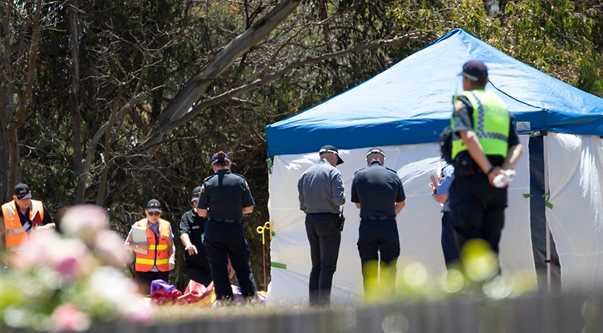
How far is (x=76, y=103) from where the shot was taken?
1495 centimetres

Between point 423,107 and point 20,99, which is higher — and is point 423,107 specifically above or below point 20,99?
below

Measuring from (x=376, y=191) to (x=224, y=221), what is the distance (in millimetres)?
1659

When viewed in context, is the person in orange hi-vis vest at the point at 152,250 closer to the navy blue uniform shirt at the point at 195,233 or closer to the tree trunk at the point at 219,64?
the navy blue uniform shirt at the point at 195,233

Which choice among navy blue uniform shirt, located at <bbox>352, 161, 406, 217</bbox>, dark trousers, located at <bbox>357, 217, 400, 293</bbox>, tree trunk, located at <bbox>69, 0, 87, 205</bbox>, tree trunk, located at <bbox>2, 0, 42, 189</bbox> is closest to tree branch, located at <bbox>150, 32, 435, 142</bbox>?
tree trunk, located at <bbox>69, 0, 87, 205</bbox>

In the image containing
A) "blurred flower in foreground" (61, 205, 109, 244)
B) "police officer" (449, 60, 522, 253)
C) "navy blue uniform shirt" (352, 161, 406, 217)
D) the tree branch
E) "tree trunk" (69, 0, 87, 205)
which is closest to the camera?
"blurred flower in foreground" (61, 205, 109, 244)

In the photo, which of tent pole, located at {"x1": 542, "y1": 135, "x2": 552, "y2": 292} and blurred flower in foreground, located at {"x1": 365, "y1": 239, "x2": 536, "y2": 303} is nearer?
blurred flower in foreground, located at {"x1": 365, "y1": 239, "x2": 536, "y2": 303}

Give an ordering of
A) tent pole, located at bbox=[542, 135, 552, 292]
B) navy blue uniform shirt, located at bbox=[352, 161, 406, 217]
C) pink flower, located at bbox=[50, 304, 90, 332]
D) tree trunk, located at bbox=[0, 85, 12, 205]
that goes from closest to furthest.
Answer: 1. pink flower, located at bbox=[50, 304, 90, 332]
2. navy blue uniform shirt, located at bbox=[352, 161, 406, 217]
3. tent pole, located at bbox=[542, 135, 552, 292]
4. tree trunk, located at bbox=[0, 85, 12, 205]

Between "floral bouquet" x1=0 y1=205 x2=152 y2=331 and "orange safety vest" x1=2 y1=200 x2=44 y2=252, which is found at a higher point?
"orange safety vest" x1=2 y1=200 x2=44 y2=252

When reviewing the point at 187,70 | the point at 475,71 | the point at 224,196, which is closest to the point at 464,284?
the point at 475,71

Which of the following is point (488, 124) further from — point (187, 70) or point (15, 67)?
point (187, 70)

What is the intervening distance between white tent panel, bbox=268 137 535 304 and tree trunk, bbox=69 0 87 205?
17.2 ft

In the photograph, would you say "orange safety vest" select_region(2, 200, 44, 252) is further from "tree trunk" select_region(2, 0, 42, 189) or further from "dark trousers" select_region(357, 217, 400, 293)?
"dark trousers" select_region(357, 217, 400, 293)

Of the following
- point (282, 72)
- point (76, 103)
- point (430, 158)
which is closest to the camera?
point (430, 158)

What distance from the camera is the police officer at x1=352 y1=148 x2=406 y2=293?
7961 mm
